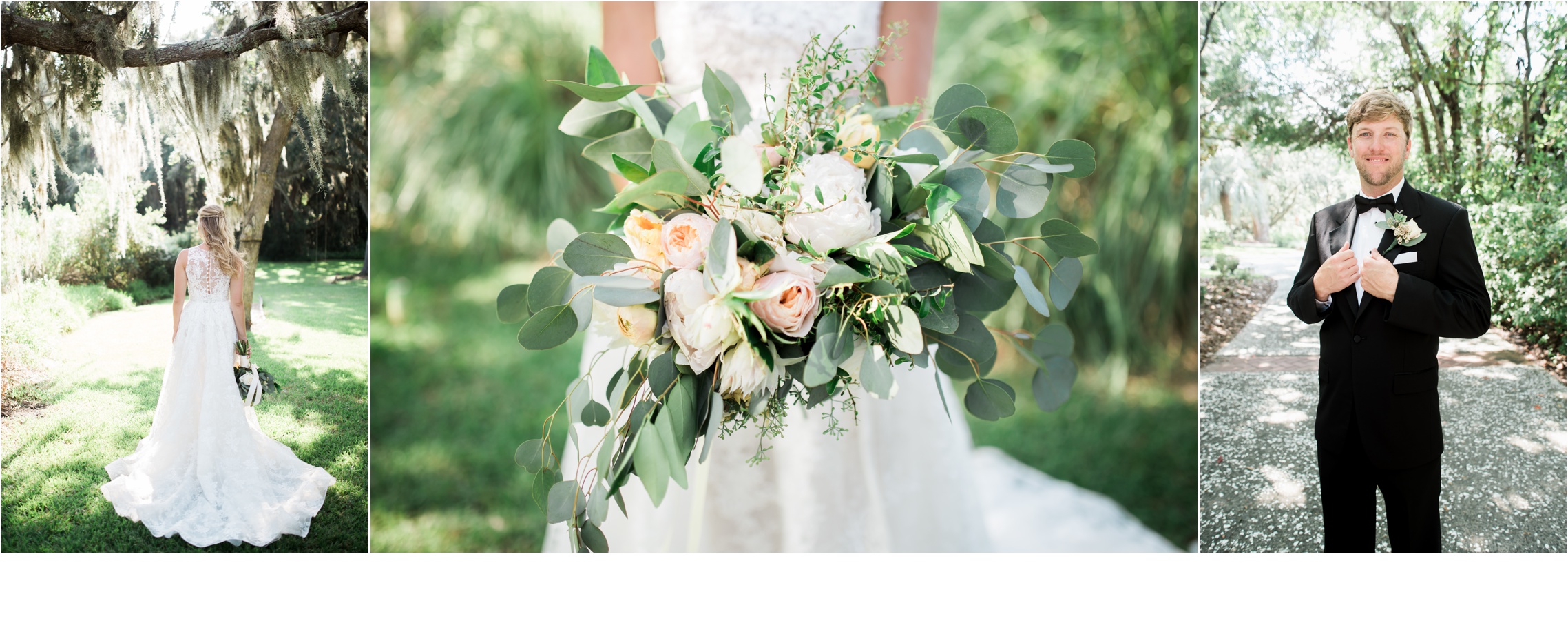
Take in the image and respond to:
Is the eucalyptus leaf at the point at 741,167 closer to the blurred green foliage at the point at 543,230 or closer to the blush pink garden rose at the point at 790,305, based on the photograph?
the blush pink garden rose at the point at 790,305

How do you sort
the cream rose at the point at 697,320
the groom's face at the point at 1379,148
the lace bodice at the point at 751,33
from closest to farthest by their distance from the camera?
the cream rose at the point at 697,320 → the lace bodice at the point at 751,33 → the groom's face at the point at 1379,148

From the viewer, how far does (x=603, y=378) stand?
1.37m

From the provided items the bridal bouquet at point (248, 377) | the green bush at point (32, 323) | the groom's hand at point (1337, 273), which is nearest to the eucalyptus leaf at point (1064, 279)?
the groom's hand at point (1337, 273)

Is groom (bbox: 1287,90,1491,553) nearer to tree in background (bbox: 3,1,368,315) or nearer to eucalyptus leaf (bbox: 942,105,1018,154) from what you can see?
eucalyptus leaf (bbox: 942,105,1018,154)

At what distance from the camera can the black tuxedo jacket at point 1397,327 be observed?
4.73 feet

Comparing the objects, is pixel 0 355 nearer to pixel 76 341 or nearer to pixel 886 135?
pixel 76 341

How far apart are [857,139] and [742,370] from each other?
1.11 feet

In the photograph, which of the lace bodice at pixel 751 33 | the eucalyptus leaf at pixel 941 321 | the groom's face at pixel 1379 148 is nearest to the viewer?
the eucalyptus leaf at pixel 941 321

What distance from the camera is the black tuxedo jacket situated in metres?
1.44

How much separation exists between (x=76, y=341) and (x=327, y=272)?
1.54ft

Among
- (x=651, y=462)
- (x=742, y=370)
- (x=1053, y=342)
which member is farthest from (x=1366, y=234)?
(x=651, y=462)

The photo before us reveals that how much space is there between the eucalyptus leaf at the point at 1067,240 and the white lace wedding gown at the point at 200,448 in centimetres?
145

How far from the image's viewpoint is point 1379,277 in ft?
4.67

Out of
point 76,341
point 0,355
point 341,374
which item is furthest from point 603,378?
point 0,355
